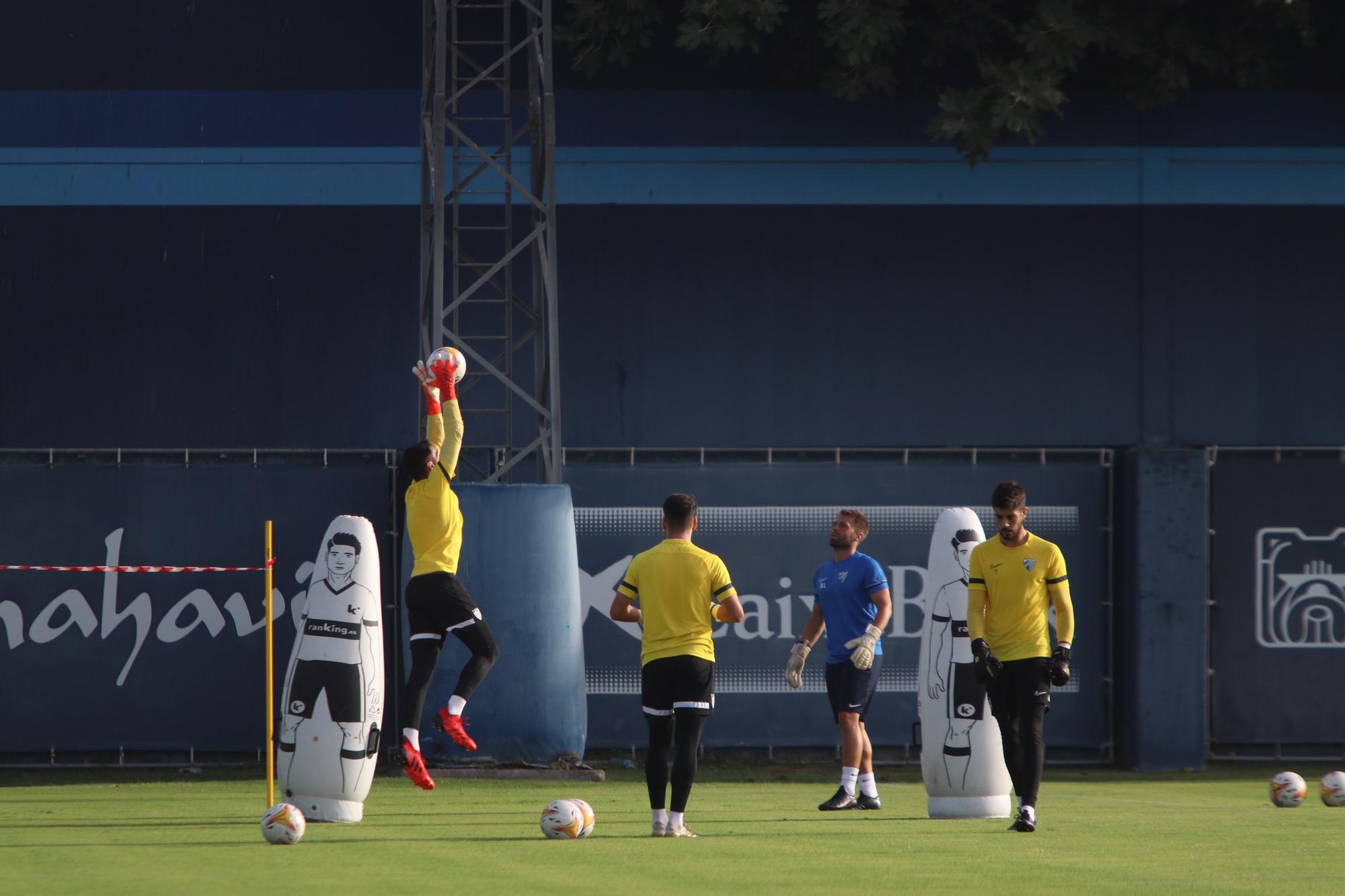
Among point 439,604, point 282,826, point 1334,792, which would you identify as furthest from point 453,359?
point 1334,792

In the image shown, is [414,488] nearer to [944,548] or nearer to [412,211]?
[944,548]

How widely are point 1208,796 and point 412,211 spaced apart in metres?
10.0

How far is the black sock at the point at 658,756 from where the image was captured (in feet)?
32.3

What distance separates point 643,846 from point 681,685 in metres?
0.96

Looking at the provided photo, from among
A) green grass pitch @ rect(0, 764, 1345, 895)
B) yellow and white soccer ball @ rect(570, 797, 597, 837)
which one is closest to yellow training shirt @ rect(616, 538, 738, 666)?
yellow and white soccer ball @ rect(570, 797, 597, 837)

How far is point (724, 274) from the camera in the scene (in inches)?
724

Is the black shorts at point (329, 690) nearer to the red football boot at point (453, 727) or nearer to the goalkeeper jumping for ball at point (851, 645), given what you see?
the red football boot at point (453, 727)

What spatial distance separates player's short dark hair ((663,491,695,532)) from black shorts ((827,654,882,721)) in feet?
8.41

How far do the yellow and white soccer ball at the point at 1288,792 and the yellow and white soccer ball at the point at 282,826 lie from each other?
24.7ft

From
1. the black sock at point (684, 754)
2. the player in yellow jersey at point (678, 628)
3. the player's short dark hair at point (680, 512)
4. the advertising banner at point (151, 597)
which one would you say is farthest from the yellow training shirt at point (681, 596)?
the advertising banner at point (151, 597)

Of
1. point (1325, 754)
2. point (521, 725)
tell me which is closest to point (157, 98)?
point (521, 725)

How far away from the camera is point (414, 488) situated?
11.5 meters

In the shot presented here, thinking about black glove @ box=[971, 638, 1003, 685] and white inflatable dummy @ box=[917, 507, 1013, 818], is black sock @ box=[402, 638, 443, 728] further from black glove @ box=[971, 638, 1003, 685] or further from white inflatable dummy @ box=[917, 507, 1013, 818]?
black glove @ box=[971, 638, 1003, 685]

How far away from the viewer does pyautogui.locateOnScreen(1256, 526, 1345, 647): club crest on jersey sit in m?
17.0
